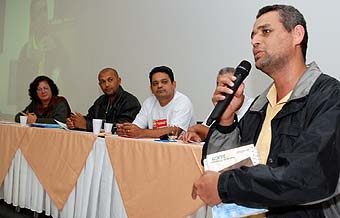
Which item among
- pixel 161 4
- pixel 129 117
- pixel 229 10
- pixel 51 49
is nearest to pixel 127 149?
pixel 129 117

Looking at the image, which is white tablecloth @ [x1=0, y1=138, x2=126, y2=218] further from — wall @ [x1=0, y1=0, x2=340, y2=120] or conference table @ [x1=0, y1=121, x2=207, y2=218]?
wall @ [x1=0, y1=0, x2=340, y2=120]

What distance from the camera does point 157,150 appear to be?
1.82m

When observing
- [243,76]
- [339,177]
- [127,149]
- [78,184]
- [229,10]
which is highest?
[229,10]

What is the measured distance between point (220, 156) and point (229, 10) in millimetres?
2297

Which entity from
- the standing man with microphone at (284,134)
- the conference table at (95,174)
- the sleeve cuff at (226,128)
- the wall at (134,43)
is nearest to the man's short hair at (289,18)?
the standing man with microphone at (284,134)

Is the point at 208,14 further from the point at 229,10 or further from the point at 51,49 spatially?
the point at 51,49

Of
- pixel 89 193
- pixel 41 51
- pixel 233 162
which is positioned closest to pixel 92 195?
pixel 89 193

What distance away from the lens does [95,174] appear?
84.0 inches

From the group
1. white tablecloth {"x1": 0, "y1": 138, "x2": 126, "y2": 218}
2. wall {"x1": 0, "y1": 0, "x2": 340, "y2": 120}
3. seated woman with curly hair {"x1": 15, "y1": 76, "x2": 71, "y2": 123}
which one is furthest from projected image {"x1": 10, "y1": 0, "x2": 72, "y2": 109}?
white tablecloth {"x1": 0, "y1": 138, "x2": 126, "y2": 218}

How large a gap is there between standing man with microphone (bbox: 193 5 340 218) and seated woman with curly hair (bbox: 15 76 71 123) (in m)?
2.56

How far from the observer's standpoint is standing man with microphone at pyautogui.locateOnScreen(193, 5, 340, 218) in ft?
2.40

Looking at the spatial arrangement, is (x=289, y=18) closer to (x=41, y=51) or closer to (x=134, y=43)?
(x=134, y=43)

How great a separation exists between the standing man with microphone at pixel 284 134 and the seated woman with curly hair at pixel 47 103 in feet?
8.40

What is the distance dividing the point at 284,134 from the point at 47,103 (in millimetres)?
3050
